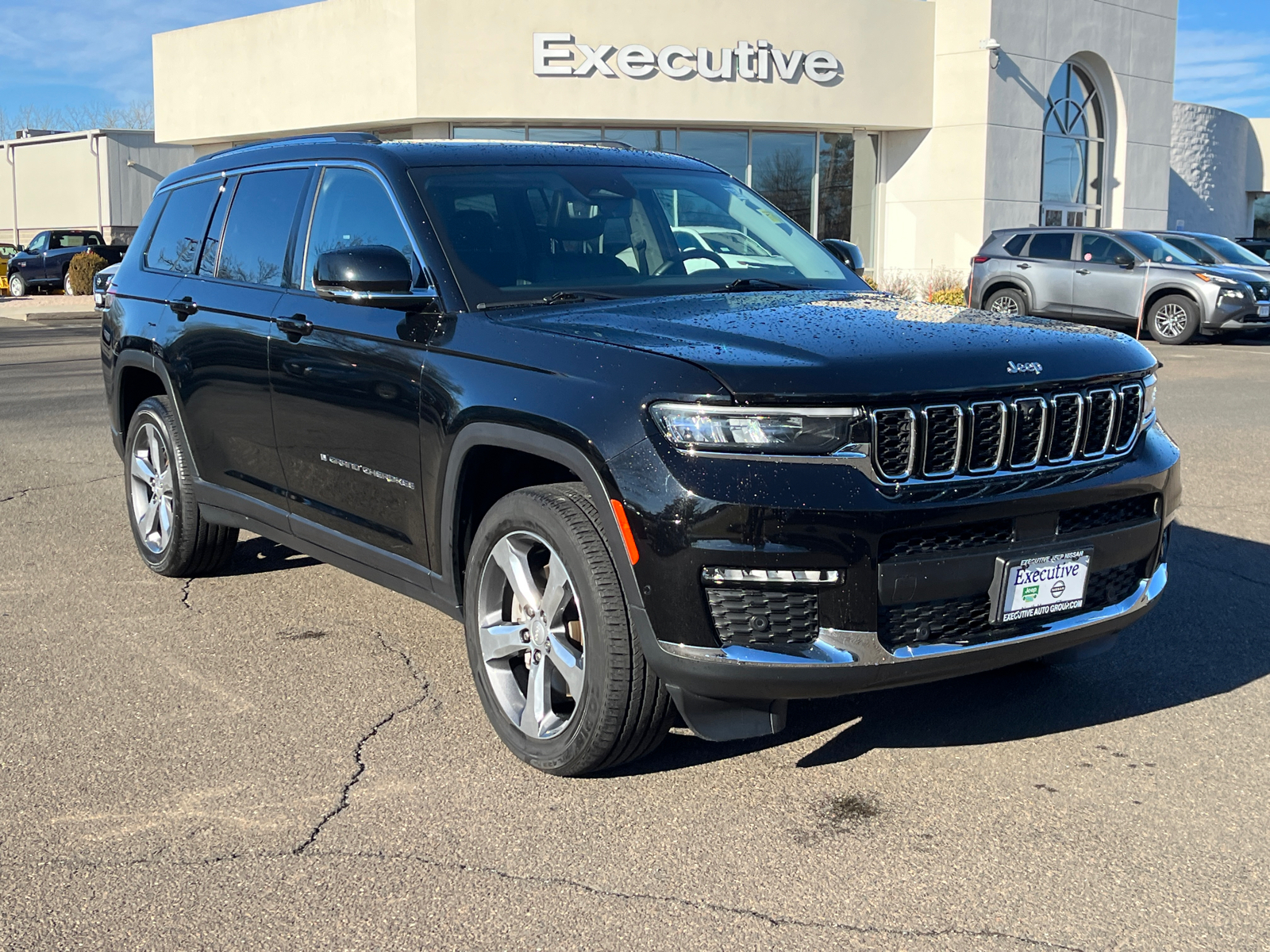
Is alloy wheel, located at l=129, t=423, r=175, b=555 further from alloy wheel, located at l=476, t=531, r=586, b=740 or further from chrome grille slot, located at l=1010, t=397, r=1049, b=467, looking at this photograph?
chrome grille slot, located at l=1010, t=397, r=1049, b=467

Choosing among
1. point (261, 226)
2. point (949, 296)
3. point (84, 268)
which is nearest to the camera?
point (261, 226)

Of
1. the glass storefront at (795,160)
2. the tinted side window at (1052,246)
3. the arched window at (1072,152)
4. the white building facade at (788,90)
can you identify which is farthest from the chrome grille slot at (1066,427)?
the arched window at (1072,152)

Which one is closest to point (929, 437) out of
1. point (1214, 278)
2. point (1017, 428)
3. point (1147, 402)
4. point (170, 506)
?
point (1017, 428)

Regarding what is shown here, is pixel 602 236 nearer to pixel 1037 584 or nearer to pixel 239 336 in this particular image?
pixel 239 336

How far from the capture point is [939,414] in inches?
132

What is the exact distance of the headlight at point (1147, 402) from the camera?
3.94 meters

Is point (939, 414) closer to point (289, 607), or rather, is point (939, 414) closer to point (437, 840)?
point (437, 840)

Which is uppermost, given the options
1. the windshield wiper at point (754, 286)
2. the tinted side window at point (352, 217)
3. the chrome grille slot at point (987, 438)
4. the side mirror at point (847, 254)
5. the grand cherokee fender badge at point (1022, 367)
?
the tinted side window at point (352, 217)

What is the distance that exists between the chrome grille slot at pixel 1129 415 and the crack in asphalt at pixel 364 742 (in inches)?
95.5

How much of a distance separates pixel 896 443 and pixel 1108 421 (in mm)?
831

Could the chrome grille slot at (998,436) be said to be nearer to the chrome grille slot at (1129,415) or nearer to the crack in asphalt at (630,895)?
the chrome grille slot at (1129,415)

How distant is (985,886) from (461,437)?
6.38ft

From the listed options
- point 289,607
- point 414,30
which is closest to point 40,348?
point 414,30

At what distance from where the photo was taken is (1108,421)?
12.3 feet
